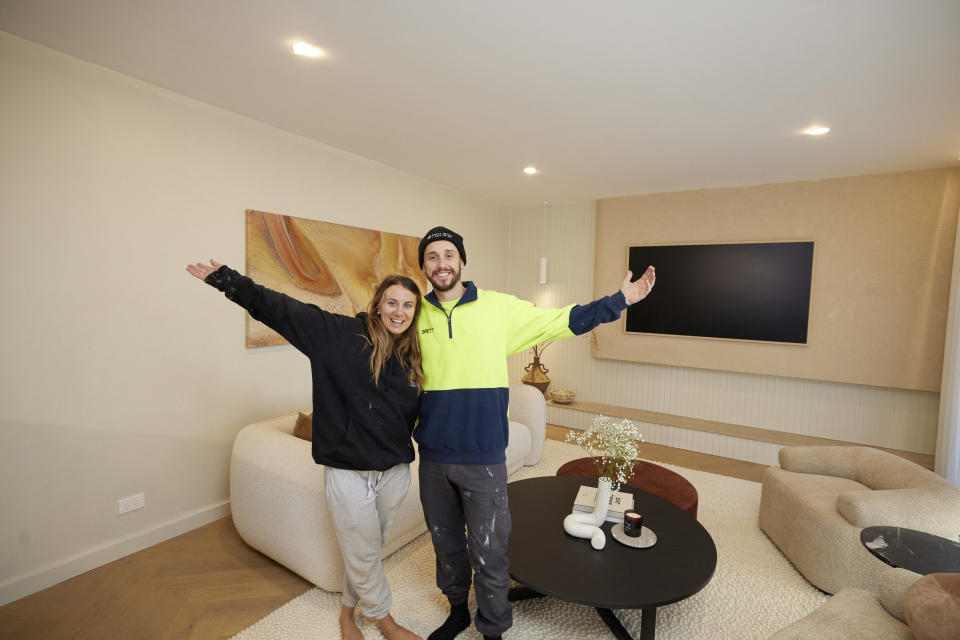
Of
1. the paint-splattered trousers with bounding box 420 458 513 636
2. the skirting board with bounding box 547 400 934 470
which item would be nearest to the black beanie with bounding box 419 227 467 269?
the paint-splattered trousers with bounding box 420 458 513 636

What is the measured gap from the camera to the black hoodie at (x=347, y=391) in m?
1.64

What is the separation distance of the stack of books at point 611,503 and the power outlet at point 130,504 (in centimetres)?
241

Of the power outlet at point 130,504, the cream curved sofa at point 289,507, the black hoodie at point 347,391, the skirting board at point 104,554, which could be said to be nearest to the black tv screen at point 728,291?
the cream curved sofa at point 289,507

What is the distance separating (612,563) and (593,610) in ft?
1.46

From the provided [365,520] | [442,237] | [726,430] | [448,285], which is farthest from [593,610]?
[726,430]

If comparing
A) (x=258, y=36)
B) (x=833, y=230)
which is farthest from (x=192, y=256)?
(x=833, y=230)

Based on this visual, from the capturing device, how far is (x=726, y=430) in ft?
14.2

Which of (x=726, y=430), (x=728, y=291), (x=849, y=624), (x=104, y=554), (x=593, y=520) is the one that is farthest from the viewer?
(x=728, y=291)

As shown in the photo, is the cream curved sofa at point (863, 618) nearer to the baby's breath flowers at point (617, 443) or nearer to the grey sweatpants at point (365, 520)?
the baby's breath flowers at point (617, 443)

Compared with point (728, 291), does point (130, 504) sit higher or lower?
lower

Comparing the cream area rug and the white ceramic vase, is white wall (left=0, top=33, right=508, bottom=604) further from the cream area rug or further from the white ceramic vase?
the white ceramic vase

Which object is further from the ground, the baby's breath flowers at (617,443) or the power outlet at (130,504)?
the baby's breath flowers at (617,443)

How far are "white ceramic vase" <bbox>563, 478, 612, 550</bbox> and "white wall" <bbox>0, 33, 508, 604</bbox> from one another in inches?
89.1

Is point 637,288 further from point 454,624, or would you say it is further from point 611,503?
point 454,624
